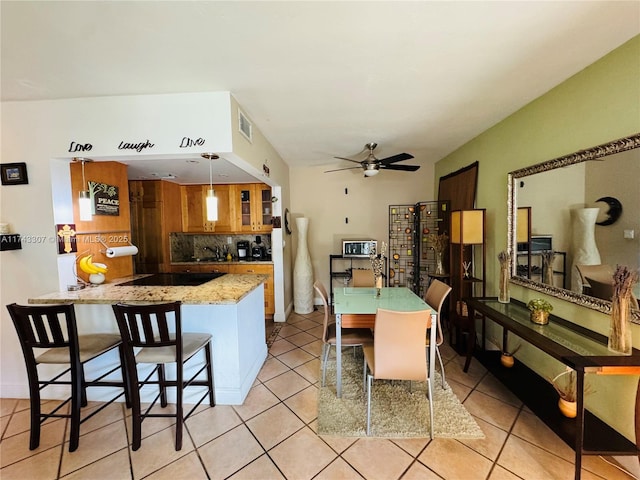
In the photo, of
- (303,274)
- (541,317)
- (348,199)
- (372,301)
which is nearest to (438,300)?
(372,301)

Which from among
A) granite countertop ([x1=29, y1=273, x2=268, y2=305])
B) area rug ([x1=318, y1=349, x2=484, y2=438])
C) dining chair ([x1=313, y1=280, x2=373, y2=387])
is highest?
granite countertop ([x1=29, y1=273, x2=268, y2=305])

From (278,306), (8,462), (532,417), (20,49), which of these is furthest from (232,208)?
(532,417)

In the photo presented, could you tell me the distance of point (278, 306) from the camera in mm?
3902

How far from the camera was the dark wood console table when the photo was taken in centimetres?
135

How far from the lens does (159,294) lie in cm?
203

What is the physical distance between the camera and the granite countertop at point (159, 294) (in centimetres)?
189

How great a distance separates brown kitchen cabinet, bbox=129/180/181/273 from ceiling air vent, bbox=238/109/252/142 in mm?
2183

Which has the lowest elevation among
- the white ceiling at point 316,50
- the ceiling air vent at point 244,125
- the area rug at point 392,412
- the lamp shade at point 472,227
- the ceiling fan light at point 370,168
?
the area rug at point 392,412

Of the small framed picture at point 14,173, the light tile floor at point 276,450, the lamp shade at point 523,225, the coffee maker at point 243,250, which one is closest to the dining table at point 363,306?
the light tile floor at point 276,450

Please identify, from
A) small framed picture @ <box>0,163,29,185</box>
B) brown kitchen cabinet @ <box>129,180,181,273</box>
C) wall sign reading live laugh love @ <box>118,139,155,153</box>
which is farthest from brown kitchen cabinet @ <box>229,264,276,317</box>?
small framed picture @ <box>0,163,29,185</box>

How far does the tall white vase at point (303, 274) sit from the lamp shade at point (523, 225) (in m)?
2.74

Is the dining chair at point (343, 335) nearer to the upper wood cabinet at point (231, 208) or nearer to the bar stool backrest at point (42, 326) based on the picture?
the bar stool backrest at point (42, 326)

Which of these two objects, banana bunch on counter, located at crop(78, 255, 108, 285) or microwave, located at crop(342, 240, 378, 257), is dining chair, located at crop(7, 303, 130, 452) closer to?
banana bunch on counter, located at crop(78, 255, 108, 285)

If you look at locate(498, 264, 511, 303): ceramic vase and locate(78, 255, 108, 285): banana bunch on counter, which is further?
locate(498, 264, 511, 303): ceramic vase
